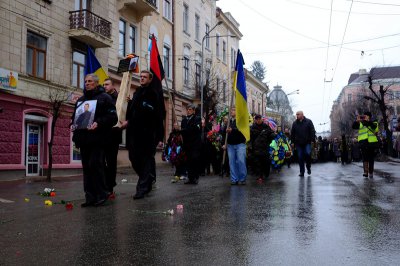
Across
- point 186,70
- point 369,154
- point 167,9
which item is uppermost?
point 167,9

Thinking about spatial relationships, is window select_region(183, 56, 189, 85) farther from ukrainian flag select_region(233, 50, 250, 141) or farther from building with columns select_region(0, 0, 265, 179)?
ukrainian flag select_region(233, 50, 250, 141)

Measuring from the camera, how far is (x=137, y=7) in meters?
24.7

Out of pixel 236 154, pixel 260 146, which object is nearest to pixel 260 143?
pixel 260 146

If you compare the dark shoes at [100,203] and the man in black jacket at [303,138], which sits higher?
the man in black jacket at [303,138]

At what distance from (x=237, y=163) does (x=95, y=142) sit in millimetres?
4786

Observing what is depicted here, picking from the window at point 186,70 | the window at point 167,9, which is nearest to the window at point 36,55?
the window at point 167,9

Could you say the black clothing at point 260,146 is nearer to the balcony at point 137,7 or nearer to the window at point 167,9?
the balcony at point 137,7

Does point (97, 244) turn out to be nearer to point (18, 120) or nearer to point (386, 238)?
point (386, 238)

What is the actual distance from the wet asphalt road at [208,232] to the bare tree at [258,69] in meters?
95.5

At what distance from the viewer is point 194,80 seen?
3384 cm

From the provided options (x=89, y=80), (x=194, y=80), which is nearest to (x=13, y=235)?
(x=89, y=80)

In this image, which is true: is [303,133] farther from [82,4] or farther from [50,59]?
[82,4]

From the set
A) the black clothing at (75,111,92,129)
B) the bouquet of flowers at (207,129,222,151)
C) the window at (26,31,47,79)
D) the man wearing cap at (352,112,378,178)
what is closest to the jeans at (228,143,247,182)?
the man wearing cap at (352,112,378,178)

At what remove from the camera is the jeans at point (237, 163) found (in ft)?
34.1
